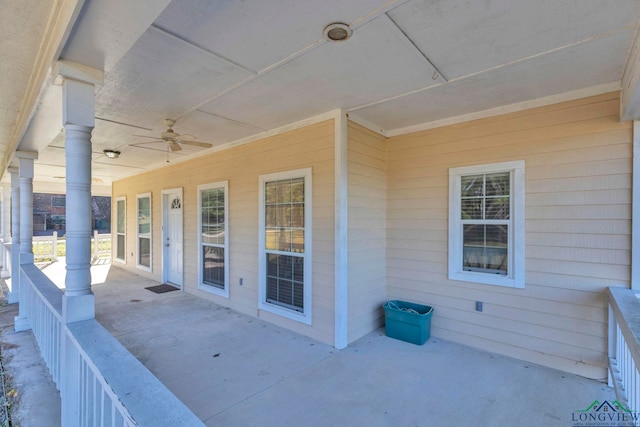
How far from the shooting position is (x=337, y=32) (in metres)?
2.04

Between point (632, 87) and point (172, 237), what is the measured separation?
7.24m

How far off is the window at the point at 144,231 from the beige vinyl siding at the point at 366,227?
18.7 feet

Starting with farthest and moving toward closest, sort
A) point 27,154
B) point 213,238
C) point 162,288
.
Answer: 1. point 162,288
2. point 213,238
3. point 27,154

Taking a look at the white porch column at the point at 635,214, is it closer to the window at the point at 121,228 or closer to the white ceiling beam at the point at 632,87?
the white ceiling beam at the point at 632,87

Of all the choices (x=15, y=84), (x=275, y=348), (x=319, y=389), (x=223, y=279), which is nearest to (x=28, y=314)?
(x=223, y=279)

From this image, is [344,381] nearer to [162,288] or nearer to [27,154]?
[162,288]

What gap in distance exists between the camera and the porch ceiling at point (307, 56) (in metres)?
1.80

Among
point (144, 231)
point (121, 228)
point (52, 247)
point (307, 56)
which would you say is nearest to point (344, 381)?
point (307, 56)

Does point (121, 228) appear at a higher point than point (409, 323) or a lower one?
higher

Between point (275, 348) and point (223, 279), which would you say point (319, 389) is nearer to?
point (275, 348)

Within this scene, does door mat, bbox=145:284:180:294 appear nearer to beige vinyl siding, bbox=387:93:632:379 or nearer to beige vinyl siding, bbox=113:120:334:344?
beige vinyl siding, bbox=113:120:334:344

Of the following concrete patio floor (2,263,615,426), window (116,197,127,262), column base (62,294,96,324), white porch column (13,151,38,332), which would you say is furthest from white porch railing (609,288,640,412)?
window (116,197,127,262)

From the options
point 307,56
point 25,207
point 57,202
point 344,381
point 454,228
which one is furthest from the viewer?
point 57,202

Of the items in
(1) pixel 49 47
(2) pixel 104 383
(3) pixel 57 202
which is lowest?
(2) pixel 104 383
